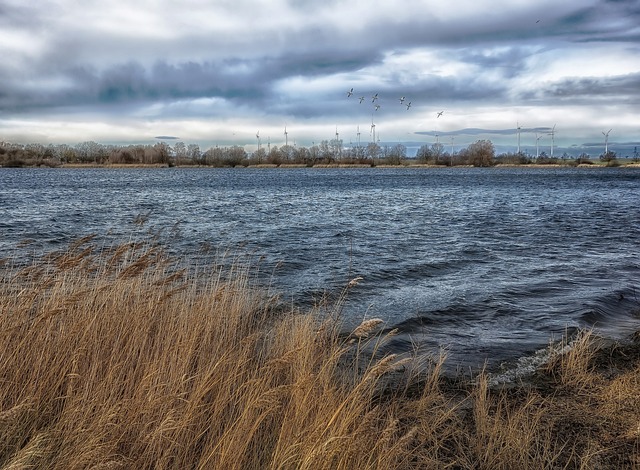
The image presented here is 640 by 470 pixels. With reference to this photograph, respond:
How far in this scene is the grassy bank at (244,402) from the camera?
A: 15.3 ft

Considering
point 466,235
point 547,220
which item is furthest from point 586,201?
point 466,235

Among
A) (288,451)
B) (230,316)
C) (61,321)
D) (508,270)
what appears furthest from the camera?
(508,270)

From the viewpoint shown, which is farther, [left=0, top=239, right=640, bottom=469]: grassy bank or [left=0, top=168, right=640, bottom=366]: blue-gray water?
[left=0, top=168, right=640, bottom=366]: blue-gray water

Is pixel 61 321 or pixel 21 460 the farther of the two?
pixel 61 321

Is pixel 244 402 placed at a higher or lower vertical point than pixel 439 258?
higher

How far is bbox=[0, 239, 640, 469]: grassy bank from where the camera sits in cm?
466

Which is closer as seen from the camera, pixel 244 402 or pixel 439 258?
pixel 244 402

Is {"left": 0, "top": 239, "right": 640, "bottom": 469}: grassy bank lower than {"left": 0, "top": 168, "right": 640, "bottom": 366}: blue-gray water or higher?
higher

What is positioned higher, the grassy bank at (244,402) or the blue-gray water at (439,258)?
the grassy bank at (244,402)

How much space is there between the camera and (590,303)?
1420 cm

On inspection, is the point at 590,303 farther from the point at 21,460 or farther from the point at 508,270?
the point at 21,460

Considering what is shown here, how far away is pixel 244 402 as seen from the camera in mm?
6152

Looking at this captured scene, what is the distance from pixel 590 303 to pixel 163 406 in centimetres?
1310

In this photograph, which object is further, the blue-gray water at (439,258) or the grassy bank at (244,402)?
the blue-gray water at (439,258)
